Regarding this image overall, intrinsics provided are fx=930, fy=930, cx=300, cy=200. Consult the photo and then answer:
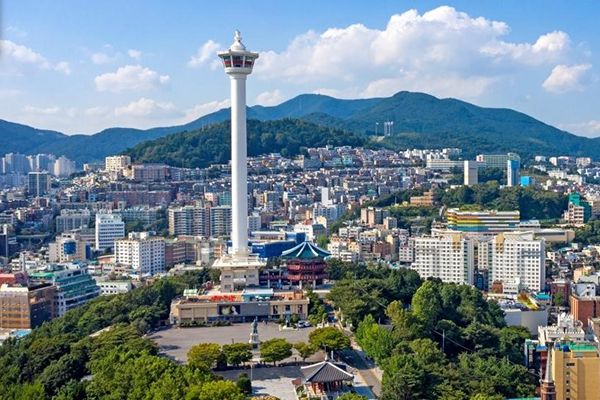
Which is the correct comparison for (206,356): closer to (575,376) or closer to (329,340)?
(329,340)

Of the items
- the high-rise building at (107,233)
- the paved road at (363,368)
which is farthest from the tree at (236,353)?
the high-rise building at (107,233)

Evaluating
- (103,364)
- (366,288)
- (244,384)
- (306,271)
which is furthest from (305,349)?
(306,271)

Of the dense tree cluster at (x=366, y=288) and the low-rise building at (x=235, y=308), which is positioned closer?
the dense tree cluster at (x=366, y=288)

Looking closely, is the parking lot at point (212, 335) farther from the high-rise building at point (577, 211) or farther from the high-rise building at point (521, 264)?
the high-rise building at point (577, 211)

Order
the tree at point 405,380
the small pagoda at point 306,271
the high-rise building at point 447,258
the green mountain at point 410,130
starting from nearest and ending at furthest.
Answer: the tree at point 405,380
the small pagoda at point 306,271
the high-rise building at point 447,258
the green mountain at point 410,130

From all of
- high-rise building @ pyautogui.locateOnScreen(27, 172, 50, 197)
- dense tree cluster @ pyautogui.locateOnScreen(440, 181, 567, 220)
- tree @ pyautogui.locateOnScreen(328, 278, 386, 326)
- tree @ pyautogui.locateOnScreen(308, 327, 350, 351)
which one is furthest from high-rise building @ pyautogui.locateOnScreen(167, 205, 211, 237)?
tree @ pyautogui.locateOnScreen(308, 327, 350, 351)

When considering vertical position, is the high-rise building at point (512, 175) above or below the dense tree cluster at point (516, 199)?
above

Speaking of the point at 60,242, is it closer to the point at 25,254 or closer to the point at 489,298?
the point at 25,254

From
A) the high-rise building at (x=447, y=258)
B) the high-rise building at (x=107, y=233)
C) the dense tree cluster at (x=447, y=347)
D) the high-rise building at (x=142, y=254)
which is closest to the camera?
the dense tree cluster at (x=447, y=347)
